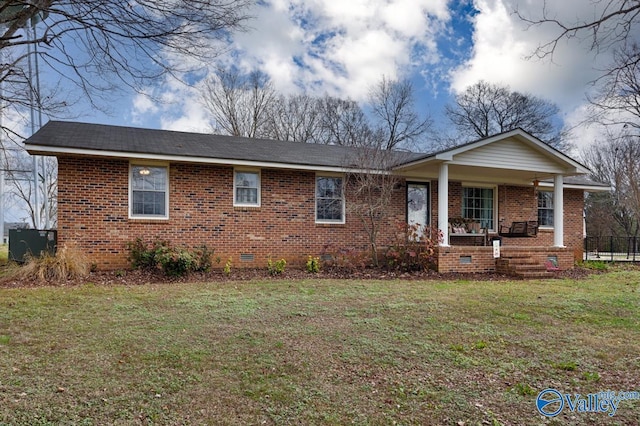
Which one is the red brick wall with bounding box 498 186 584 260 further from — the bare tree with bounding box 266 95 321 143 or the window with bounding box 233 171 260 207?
the bare tree with bounding box 266 95 321 143

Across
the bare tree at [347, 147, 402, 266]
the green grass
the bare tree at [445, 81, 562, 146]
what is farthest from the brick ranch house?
the bare tree at [445, 81, 562, 146]

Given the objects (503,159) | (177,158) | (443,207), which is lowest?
(443,207)

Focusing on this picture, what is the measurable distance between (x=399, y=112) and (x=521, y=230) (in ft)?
65.1

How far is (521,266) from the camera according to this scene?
10.5 m

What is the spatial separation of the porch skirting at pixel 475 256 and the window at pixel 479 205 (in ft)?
9.60

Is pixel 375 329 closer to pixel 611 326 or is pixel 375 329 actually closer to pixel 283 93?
Result: pixel 611 326

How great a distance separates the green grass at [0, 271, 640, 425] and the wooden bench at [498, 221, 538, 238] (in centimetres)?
636

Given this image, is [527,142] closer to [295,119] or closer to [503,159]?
[503,159]

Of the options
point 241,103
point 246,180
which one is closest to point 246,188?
point 246,180

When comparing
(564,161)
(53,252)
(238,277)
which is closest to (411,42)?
(564,161)

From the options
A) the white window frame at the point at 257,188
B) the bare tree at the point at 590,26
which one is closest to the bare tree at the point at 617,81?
the bare tree at the point at 590,26

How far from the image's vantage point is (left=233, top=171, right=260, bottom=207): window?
11.0 m

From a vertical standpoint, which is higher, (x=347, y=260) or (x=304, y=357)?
(x=347, y=260)

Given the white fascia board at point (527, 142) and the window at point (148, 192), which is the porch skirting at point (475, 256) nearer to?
the white fascia board at point (527, 142)
